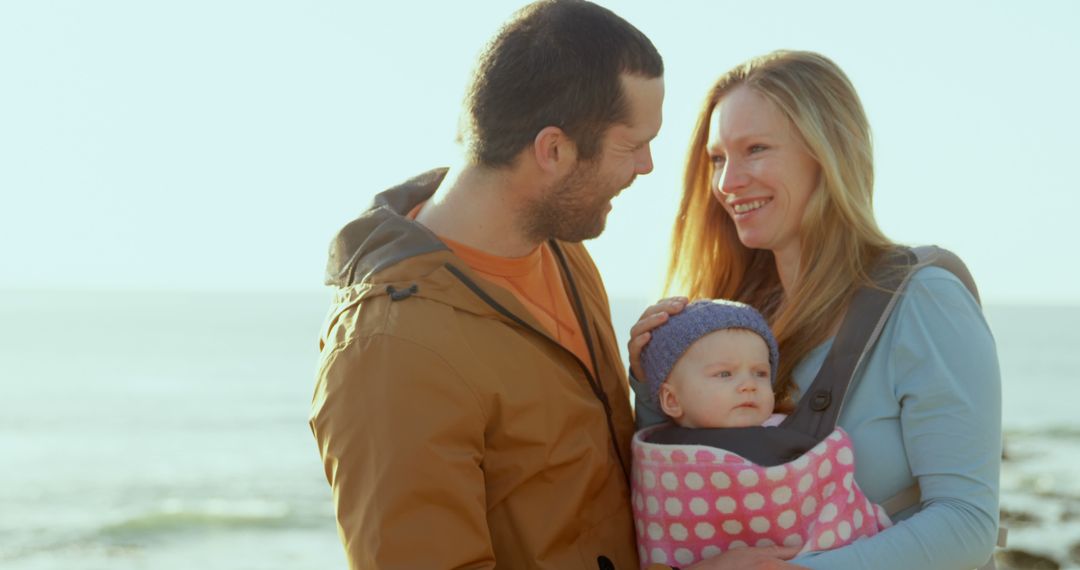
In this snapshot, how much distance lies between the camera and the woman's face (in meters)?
4.07

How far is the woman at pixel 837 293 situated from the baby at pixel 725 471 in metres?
0.09

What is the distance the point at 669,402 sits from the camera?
382cm

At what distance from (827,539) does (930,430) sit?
0.41 metres

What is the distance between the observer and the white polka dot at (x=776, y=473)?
3504 millimetres

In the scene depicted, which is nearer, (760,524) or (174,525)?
(760,524)

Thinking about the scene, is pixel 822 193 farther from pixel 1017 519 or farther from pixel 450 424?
pixel 1017 519

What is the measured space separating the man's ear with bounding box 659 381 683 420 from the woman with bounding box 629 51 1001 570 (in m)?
0.16

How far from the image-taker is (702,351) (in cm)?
375

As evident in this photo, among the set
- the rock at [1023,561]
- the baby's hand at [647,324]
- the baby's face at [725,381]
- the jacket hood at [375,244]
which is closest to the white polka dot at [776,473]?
the baby's face at [725,381]

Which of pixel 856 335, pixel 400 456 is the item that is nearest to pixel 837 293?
pixel 856 335

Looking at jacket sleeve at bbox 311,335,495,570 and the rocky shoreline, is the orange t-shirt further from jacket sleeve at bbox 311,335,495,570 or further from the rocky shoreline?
the rocky shoreline

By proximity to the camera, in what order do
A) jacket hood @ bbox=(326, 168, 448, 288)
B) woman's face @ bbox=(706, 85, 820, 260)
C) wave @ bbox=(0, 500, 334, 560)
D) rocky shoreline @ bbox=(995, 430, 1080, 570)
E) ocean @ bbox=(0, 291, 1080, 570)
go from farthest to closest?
1. wave @ bbox=(0, 500, 334, 560)
2. ocean @ bbox=(0, 291, 1080, 570)
3. rocky shoreline @ bbox=(995, 430, 1080, 570)
4. woman's face @ bbox=(706, 85, 820, 260)
5. jacket hood @ bbox=(326, 168, 448, 288)

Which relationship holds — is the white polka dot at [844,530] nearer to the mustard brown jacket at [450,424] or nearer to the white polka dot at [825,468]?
the white polka dot at [825,468]

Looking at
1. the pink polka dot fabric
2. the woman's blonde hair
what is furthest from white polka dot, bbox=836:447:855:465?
the woman's blonde hair
